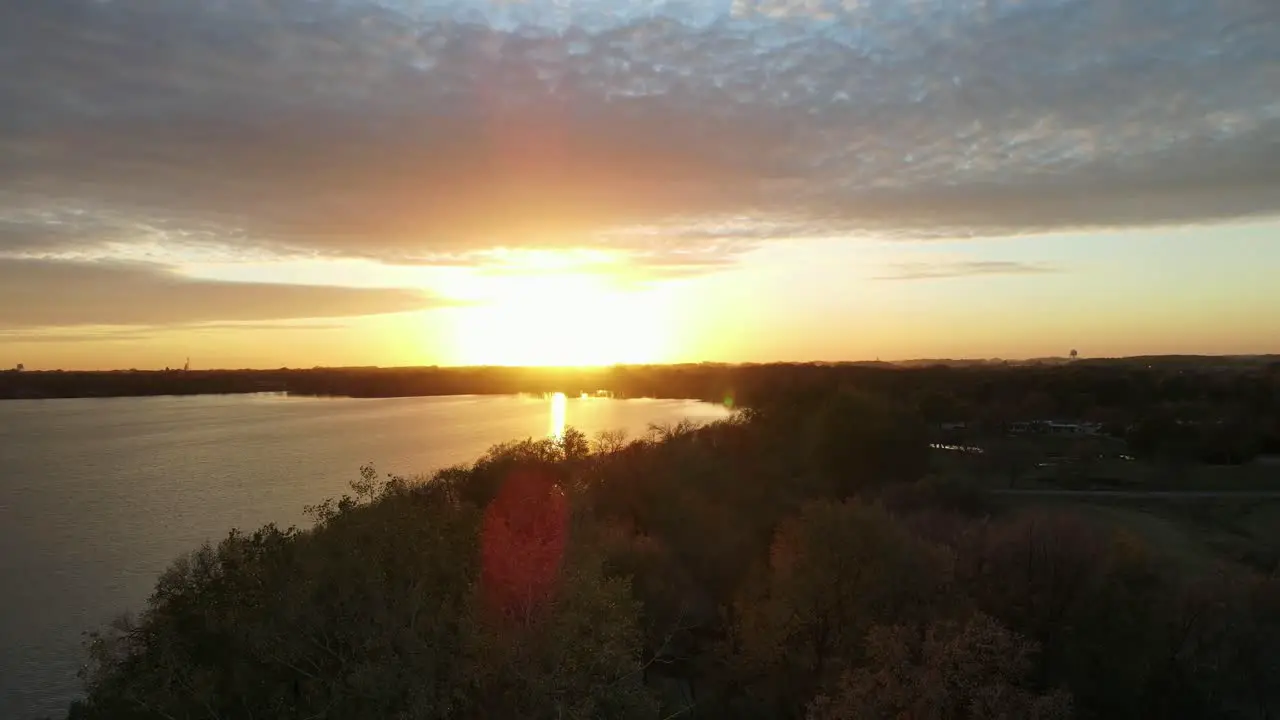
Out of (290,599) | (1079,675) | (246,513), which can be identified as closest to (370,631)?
(290,599)

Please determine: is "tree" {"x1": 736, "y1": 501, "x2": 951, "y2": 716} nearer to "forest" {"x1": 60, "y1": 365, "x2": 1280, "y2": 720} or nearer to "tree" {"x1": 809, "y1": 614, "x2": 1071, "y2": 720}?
"forest" {"x1": 60, "y1": 365, "x2": 1280, "y2": 720}

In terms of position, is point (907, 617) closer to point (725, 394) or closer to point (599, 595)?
point (599, 595)

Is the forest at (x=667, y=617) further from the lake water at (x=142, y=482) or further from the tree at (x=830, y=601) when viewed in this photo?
the lake water at (x=142, y=482)

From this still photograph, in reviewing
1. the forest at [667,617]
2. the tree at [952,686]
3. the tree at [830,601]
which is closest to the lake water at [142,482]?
the forest at [667,617]

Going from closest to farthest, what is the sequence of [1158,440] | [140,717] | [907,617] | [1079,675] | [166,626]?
[140,717], [166,626], [1079,675], [907,617], [1158,440]

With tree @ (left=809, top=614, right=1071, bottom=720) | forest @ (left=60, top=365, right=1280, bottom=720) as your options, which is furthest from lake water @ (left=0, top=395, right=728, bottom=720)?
tree @ (left=809, top=614, right=1071, bottom=720)

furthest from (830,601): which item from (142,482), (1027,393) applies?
(1027,393)
